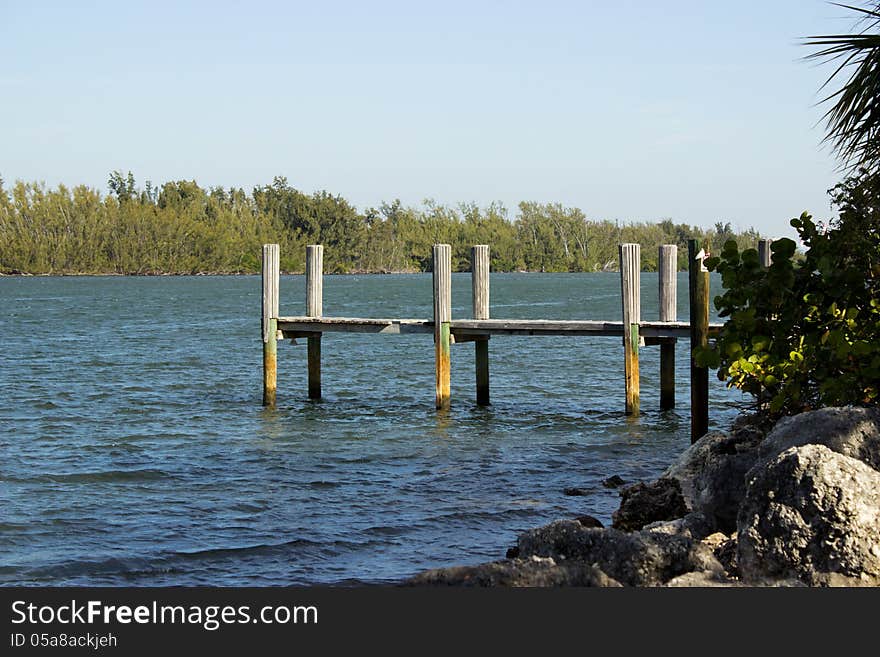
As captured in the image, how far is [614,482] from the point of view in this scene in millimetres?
13195

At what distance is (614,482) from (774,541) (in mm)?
6406

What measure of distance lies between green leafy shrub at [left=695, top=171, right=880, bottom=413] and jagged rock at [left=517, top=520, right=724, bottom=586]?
2.86m

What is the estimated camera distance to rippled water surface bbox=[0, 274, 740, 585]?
10539 millimetres

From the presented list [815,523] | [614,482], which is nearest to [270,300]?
[614,482]

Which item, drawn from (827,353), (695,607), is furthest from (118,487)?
(695,607)

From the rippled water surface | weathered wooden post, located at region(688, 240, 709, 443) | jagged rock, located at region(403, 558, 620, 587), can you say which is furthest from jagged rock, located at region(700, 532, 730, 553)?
weathered wooden post, located at region(688, 240, 709, 443)

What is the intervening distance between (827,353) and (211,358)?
25852 mm

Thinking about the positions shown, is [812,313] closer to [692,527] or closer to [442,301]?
[692,527]

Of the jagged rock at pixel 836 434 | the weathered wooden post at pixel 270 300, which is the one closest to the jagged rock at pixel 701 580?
the jagged rock at pixel 836 434

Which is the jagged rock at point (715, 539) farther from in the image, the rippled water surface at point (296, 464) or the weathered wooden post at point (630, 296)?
the weathered wooden post at point (630, 296)

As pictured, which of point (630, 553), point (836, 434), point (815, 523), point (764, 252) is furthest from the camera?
point (764, 252)

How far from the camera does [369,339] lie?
44.0m

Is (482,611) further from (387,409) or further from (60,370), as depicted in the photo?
(60,370)

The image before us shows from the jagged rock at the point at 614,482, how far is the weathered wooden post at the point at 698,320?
117 centimetres
